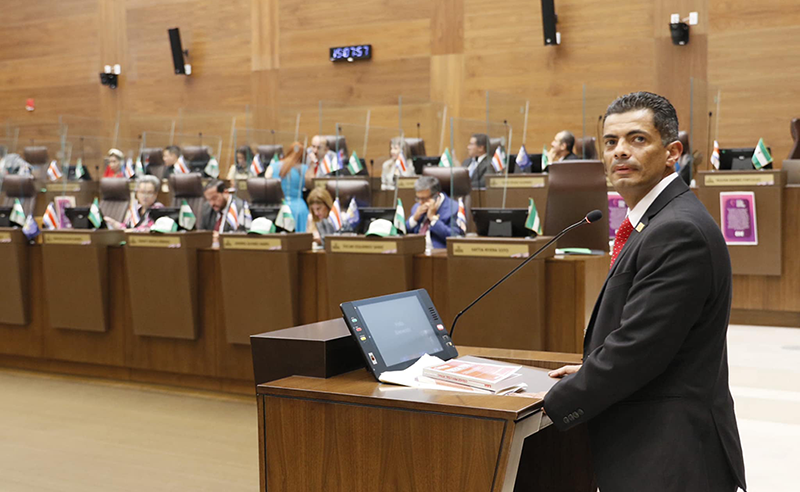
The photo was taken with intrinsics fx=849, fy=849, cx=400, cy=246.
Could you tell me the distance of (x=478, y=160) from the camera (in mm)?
6719

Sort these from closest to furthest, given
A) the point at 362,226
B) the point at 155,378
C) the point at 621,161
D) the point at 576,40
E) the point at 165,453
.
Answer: the point at 621,161 < the point at 165,453 < the point at 362,226 < the point at 155,378 < the point at 576,40

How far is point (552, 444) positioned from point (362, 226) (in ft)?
8.14

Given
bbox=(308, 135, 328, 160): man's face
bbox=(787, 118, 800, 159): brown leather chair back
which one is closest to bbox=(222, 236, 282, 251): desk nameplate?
bbox=(308, 135, 328, 160): man's face

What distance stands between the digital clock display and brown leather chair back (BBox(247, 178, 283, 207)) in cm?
435

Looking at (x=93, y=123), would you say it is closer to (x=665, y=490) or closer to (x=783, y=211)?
(x=783, y=211)

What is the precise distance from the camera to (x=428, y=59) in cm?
984

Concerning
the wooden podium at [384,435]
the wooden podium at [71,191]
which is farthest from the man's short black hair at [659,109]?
the wooden podium at [71,191]

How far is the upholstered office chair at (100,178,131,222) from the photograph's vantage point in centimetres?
750

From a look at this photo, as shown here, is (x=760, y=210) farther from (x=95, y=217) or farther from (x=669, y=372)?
(x=669, y=372)

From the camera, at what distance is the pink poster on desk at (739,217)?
573 centimetres

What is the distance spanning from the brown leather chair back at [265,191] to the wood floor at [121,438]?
1.74m

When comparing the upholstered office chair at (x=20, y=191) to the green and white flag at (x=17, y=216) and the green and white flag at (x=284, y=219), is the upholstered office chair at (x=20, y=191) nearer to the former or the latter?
the green and white flag at (x=17, y=216)

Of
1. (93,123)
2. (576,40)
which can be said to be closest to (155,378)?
(576,40)

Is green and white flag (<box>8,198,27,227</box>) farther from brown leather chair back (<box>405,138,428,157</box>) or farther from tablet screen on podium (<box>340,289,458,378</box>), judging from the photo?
brown leather chair back (<box>405,138,428,157</box>)
